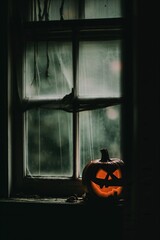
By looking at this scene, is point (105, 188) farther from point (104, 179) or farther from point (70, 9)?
point (70, 9)

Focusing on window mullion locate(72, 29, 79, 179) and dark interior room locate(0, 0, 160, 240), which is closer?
dark interior room locate(0, 0, 160, 240)

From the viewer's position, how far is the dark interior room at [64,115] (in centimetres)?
209

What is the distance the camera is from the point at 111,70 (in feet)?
7.38

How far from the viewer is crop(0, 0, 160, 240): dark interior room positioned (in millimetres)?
2092

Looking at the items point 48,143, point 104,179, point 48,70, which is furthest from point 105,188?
point 48,70

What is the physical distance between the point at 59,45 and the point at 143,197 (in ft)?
4.00

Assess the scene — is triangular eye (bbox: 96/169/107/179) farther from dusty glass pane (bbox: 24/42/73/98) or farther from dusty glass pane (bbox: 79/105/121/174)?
dusty glass pane (bbox: 24/42/73/98)

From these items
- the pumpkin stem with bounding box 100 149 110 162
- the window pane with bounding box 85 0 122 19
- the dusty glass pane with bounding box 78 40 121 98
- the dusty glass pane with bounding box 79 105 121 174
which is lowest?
the pumpkin stem with bounding box 100 149 110 162

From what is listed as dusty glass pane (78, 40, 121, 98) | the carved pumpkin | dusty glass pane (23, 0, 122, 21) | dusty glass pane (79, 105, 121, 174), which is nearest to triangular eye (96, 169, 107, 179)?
the carved pumpkin

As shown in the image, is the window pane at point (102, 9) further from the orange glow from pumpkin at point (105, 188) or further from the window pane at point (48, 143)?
the orange glow from pumpkin at point (105, 188)

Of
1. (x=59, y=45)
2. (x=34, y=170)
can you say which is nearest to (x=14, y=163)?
(x=34, y=170)

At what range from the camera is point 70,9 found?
230 cm

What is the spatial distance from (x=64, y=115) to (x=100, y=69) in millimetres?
403

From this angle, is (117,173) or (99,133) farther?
(99,133)
